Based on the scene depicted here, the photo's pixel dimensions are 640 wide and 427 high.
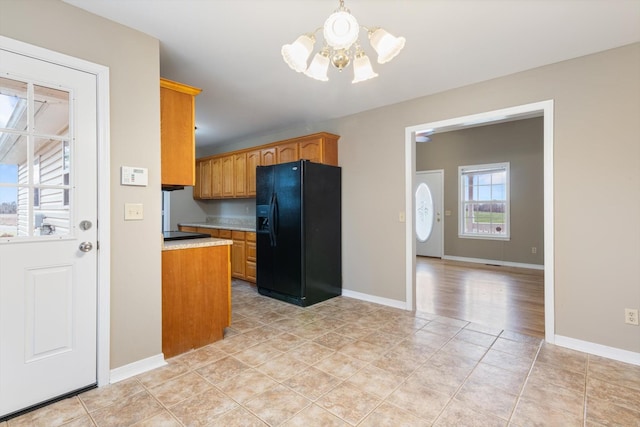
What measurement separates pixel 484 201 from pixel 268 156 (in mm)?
4668

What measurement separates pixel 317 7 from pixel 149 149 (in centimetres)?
150

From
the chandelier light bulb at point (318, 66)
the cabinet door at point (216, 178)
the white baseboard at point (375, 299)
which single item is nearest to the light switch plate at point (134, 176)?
the chandelier light bulb at point (318, 66)

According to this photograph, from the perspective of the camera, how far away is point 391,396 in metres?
1.94

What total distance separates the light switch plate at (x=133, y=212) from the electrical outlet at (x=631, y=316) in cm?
370

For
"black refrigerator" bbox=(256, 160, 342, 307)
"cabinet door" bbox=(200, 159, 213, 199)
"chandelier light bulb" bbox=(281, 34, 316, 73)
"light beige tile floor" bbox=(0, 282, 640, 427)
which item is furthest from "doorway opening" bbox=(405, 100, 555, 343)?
"cabinet door" bbox=(200, 159, 213, 199)

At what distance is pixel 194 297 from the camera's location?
257 centimetres

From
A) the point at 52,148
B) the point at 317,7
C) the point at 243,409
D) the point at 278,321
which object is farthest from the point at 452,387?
the point at 52,148

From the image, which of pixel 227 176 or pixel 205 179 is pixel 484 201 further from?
pixel 205 179

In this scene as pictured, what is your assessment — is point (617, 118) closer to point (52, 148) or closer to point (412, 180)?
point (412, 180)

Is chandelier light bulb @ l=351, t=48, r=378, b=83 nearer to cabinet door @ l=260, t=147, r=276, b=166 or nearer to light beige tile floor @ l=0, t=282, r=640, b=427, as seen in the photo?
light beige tile floor @ l=0, t=282, r=640, b=427

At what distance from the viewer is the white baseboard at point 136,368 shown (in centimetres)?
207

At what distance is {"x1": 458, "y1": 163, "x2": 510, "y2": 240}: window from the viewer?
247 inches

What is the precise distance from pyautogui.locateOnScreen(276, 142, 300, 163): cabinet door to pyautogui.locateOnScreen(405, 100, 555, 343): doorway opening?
1.55 m

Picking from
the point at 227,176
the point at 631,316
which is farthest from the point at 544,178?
the point at 227,176
